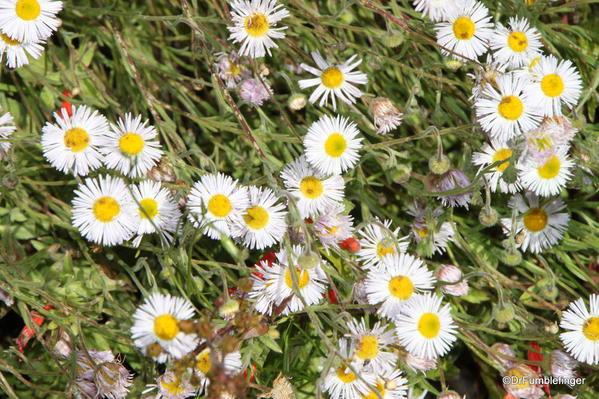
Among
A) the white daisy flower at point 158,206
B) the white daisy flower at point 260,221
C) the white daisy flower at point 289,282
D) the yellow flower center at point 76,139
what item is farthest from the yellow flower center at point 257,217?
the yellow flower center at point 76,139

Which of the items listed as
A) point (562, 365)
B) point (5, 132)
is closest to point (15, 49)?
point (5, 132)

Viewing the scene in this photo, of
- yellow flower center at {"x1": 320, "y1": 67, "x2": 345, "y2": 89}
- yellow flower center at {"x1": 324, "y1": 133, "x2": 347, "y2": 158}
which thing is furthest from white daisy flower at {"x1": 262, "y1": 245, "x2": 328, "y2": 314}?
yellow flower center at {"x1": 320, "y1": 67, "x2": 345, "y2": 89}

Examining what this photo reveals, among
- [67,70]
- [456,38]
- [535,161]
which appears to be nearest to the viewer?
[535,161]

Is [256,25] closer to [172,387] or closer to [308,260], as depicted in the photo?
[308,260]

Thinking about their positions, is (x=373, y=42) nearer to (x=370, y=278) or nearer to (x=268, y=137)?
(x=268, y=137)

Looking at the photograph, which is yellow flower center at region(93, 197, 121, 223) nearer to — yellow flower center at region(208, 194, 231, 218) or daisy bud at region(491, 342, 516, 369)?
yellow flower center at region(208, 194, 231, 218)

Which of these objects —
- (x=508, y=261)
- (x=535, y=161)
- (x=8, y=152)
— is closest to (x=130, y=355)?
(x=8, y=152)
